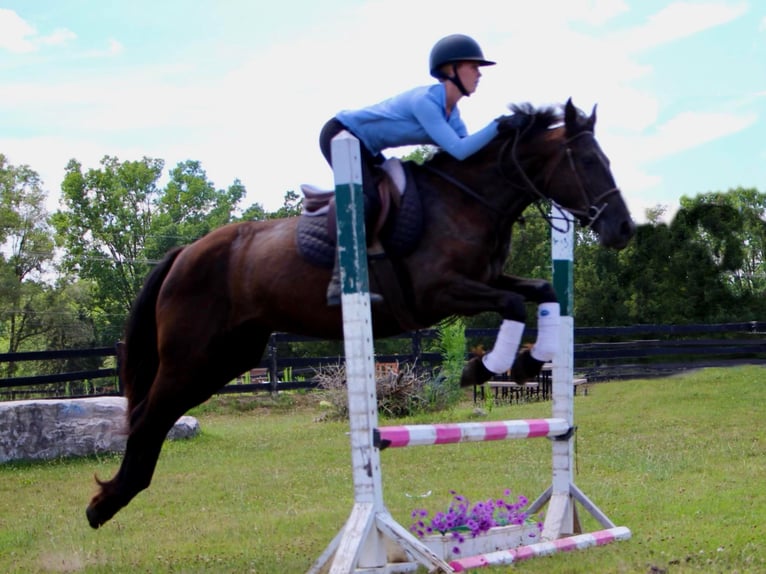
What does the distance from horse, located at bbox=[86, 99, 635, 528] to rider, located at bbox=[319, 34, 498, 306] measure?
20 cm

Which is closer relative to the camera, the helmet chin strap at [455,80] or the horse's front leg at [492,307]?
the horse's front leg at [492,307]

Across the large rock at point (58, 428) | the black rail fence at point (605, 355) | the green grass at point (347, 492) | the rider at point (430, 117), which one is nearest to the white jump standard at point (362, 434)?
the rider at point (430, 117)

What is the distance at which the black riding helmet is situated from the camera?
4562mm

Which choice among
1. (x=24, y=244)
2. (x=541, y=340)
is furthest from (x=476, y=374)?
(x=24, y=244)

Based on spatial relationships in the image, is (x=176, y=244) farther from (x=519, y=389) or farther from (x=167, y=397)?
(x=167, y=397)

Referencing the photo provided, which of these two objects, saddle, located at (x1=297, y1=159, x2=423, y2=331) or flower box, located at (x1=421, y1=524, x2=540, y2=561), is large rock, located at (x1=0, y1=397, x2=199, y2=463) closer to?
flower box, located at (x1=421, y1=524, x2=540, y2=561)

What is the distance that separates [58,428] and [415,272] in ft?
25.8

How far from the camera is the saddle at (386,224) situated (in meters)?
4.54

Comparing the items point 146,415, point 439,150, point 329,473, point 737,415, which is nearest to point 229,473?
point 329,473

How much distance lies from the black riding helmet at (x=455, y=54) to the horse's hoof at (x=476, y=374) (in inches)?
54.6

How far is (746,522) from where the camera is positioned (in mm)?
5812

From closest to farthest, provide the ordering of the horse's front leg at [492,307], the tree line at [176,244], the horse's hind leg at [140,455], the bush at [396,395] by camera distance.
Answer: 1. the horse's front leg at [492,307]
2. the horse's hind leg at [140,455]
3. the bush at [396,395]
4. the tree line at [176,244]

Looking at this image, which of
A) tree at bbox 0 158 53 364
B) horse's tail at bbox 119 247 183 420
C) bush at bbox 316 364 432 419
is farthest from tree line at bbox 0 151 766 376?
horse's tail at bbox 119 247 183 420

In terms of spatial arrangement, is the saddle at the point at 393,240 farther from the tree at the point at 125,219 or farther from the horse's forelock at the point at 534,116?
the tree at the point at 125,219
